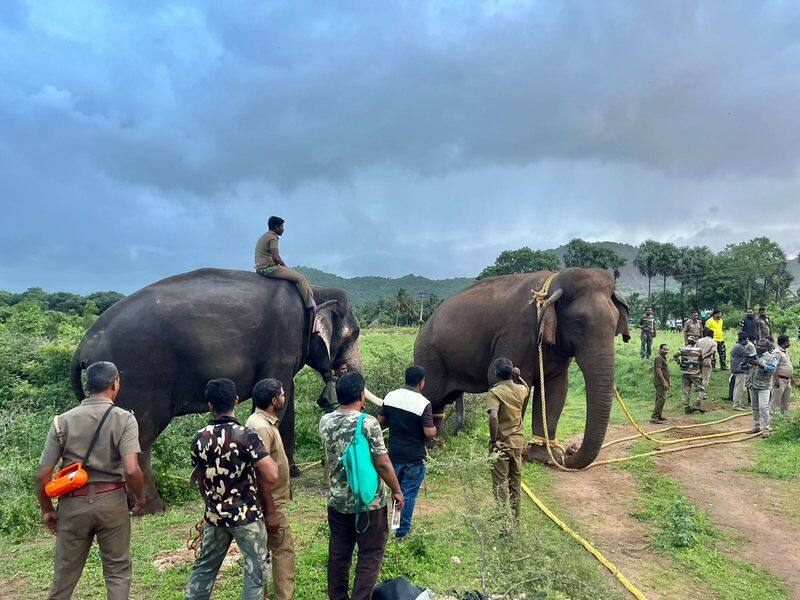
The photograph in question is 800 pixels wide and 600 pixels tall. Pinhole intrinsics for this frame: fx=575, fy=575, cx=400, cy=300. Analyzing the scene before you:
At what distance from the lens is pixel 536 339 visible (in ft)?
27.0

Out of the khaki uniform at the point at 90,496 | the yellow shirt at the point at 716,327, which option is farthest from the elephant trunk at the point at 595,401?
the yellow shirt at the point at 716,327

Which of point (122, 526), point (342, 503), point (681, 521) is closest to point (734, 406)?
point (681, 521)

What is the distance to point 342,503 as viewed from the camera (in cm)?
413

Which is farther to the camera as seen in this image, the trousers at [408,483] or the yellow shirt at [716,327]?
the yellow shirt at [716,327]

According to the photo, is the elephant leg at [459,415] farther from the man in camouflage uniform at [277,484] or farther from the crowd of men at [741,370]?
the man in camouflage uniform at [277,484]

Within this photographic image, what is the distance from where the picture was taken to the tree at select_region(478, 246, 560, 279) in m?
70.4

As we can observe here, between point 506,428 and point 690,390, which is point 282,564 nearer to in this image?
point 506,428

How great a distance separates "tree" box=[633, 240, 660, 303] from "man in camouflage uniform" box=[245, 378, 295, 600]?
223 feet

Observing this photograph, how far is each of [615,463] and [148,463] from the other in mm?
7040

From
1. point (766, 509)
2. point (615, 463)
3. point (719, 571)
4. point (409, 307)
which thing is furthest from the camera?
point (409, 307)

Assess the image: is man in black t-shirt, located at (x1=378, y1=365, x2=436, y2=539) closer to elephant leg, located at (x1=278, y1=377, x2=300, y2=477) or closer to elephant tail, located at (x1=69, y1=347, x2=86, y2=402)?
elephant leg, located at (x1=278, y1=377, x2=300, y2=477)

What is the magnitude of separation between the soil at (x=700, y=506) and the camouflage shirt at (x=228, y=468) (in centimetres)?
364

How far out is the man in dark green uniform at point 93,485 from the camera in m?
3.86

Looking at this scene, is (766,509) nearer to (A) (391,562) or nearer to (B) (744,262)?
(A) (391,562)
